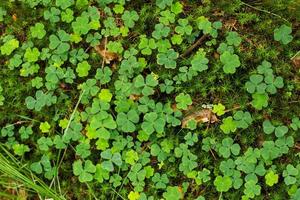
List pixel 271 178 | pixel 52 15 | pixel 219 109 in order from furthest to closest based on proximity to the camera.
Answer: pixel 52 15, pixel 219 109, pixel 271 178

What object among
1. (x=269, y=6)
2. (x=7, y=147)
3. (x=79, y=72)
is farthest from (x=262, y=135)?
(x=7, y=147)

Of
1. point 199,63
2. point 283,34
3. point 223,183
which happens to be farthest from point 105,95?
point 283,34

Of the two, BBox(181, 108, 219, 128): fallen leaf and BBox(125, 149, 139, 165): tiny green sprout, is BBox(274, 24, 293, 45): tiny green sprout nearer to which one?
BBox(181, 108, 219, 128): fallen leaf

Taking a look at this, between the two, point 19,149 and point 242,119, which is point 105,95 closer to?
point 19,149

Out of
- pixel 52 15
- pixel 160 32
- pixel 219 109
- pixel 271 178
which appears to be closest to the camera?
pixel 271 178

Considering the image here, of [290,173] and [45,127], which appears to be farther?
[45,127]

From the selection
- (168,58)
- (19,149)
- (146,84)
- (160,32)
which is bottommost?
(19,149)
